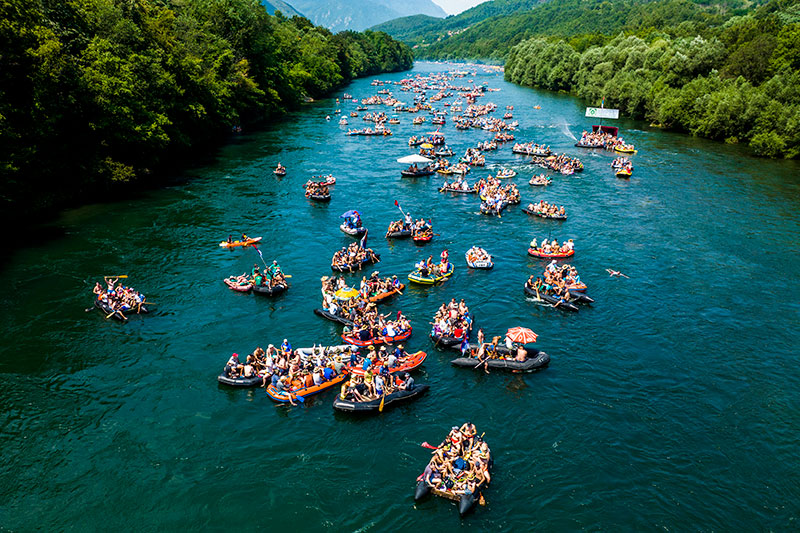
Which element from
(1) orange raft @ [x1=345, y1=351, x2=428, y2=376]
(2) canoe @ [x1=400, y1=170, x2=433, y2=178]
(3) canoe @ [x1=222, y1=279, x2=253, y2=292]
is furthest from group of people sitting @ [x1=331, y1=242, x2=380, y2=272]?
(2) canoe @ [x1=400, y1=170, x2=433, y2=178]

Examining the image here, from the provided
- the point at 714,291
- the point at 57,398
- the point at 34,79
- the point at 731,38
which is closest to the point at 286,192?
the point at 34,79

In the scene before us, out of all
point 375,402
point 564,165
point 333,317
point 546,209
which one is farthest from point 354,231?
point 564,165

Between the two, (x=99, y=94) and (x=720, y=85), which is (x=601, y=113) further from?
(x=99, y=94)

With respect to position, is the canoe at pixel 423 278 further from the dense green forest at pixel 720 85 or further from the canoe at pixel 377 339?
the dense green forest at pixel 720 85

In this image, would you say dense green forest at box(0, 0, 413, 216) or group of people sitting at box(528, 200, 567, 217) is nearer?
dense green forest at box(0, 0, 413, 216)

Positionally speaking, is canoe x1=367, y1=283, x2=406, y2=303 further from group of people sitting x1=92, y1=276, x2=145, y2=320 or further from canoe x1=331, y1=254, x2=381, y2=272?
group of people sitting x1=92, y1=276, x2=145, y2=320

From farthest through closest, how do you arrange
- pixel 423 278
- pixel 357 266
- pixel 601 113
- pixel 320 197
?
pixel 601 113 < pixel 320 197 < pixel 357 266 < pixel 423 278
